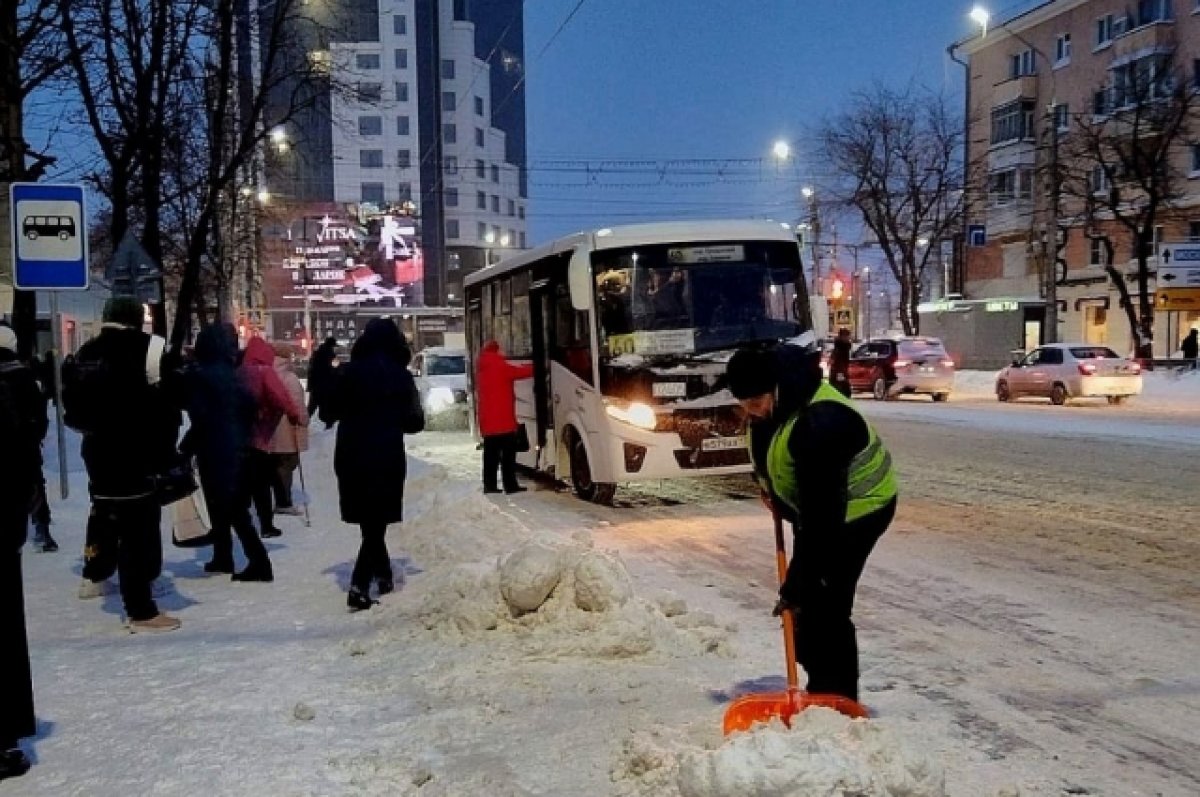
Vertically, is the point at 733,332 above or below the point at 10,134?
below

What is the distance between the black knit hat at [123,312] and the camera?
20.4 feet

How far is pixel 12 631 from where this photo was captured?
4.27m

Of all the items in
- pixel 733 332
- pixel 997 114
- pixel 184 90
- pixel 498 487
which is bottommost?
pixel 498 487

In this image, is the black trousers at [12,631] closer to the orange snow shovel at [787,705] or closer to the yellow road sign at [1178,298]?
the orange snow shovel at [787,705]

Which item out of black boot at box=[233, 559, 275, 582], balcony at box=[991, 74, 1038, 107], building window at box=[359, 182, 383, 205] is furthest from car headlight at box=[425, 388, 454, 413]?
building window at box=[359, 182, 383, 205]

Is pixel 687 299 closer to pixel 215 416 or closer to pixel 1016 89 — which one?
pixel 215 416

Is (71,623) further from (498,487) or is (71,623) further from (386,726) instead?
(498,487)

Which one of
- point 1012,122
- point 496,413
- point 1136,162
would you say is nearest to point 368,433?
point 496,413

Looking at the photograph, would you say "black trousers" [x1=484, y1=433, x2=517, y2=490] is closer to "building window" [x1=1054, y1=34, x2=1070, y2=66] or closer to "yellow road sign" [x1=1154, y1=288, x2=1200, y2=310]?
"yellow road sign" [x1=1154, y1=288, x2=1200, y2=310]

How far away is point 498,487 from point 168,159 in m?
12.5

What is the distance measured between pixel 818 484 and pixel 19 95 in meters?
12.0

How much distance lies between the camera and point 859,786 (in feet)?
10.6

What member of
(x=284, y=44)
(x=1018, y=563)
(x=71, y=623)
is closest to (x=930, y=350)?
(x=284, y=44)

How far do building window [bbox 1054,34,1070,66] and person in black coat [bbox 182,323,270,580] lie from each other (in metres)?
51.0
